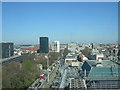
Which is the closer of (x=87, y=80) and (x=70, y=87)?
(x=70, y=87)

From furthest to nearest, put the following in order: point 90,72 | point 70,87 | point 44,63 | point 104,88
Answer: point 44,63 → point 90,72 → point 104,88 → point 70,87

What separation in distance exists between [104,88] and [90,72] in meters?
0.76

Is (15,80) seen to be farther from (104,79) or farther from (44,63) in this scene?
(44,63)

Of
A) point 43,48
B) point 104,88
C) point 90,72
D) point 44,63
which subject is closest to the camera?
point 104,88

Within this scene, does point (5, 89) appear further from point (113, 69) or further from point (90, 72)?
point (113, 69)

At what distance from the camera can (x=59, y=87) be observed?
3658mm

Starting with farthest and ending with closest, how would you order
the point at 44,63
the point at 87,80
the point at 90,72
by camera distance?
1. the point at 44,63
2. the point at 90,72
3. the point at 87,80

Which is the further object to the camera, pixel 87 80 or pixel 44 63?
pixel 44 63

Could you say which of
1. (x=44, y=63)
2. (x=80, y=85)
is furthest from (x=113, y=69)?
(x=44, y=63)

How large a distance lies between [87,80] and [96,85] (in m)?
0.34

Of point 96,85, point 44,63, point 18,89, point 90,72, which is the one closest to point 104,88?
point 96,85

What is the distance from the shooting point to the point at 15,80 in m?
3.59

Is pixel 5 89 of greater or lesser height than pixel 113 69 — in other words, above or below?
below

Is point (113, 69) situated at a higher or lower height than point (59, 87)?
higher
